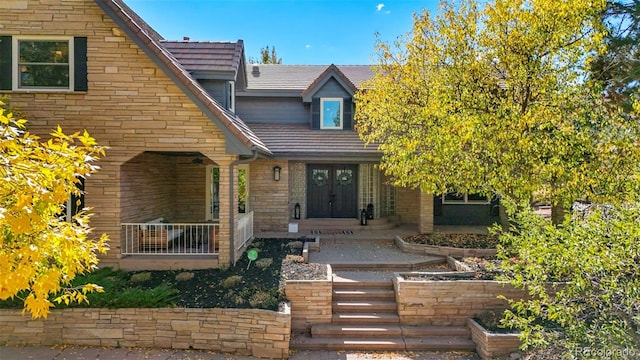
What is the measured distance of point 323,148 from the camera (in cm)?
1323

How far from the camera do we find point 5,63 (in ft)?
27.2

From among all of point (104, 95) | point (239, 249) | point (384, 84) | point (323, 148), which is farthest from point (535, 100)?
point (104, 95)

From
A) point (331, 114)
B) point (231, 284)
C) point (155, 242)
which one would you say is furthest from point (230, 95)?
point (231, 284)

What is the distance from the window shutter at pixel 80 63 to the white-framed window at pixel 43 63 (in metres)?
0.09

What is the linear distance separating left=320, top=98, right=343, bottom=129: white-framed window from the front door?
70.2 inches

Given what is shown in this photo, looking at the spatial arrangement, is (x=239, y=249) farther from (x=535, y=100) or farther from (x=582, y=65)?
(x=582, y=65)

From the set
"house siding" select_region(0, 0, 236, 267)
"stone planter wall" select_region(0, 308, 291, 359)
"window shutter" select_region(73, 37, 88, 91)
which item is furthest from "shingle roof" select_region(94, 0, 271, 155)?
"stone planter wall" select_region(0, 308, 291, 359)

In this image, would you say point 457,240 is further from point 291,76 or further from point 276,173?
point 291,76

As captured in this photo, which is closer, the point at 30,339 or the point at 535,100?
the point at 30,339

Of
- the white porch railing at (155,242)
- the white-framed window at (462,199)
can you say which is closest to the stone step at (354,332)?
the white porch railing at (155,242)

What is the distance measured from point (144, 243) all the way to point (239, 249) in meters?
2.45

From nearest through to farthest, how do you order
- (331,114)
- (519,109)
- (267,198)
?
(519,109), (267,198), (331,114)

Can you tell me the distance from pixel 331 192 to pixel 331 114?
11.1ft

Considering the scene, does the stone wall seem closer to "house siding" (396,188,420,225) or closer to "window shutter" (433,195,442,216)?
"house siding" (396,188,420,225)
